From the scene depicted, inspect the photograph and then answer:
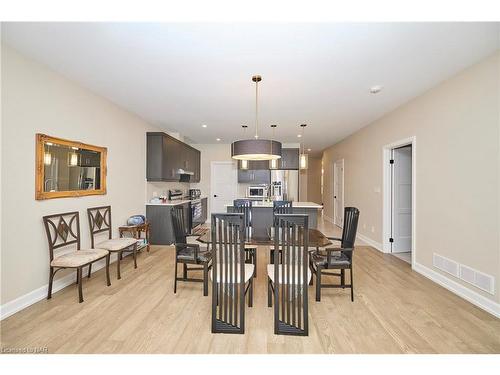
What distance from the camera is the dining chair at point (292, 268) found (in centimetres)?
184

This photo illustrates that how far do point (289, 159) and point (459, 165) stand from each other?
14.3ft

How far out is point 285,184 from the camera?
6.93 m

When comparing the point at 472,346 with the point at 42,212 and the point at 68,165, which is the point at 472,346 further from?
the point at 68,165

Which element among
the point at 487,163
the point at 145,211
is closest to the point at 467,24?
the point at 487,163

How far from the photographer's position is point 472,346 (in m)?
1.83

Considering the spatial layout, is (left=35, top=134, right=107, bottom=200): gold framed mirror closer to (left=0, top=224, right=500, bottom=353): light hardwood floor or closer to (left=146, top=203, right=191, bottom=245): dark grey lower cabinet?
(left=0, top=224, right=500, bottom=353): light hardwood floor

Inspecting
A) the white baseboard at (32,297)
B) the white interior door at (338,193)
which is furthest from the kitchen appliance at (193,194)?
the white interior door at (338,193)

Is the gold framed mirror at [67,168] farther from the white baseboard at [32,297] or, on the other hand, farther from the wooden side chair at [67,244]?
the white baseboard at [32,297]

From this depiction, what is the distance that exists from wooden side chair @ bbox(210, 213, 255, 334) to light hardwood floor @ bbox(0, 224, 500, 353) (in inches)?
4.8

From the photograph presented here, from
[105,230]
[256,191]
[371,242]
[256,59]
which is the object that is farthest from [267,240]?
[256,191]

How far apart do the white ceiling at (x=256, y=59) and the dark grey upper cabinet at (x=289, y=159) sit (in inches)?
116

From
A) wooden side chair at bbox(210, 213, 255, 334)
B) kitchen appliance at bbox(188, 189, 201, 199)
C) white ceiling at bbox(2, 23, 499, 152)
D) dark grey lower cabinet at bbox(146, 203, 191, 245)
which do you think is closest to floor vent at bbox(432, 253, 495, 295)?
white ceiling at bbox(2, 23, 499, 152)

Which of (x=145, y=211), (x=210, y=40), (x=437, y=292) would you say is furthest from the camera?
(x=145, y=211)
